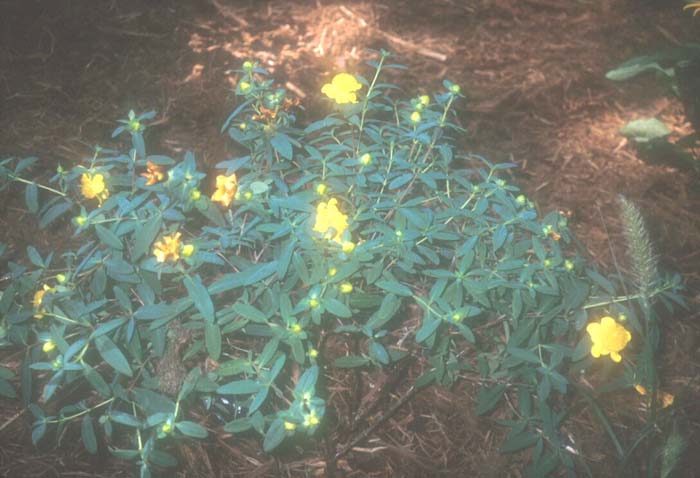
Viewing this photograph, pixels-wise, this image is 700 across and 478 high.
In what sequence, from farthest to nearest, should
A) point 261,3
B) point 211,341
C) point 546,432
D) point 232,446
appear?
1. point 261,3
2. point 232,446
3. point 546,432
4. point 211,341

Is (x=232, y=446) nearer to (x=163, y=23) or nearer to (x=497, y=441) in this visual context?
(x=497, y=441)

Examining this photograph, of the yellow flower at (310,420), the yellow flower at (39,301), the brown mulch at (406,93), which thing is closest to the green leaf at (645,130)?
the brown mulch at (406,93)

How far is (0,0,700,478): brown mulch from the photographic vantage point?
2.00 m

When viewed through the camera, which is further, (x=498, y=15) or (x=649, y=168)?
(x=498, y=15)

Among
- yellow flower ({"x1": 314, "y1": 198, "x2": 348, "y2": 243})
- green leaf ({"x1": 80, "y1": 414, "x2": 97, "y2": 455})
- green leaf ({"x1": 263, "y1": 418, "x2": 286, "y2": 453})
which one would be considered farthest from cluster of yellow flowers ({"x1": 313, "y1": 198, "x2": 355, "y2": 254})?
green leaf ({"x1": 80, "y1": 414, "x2": 97, "y2": 455})

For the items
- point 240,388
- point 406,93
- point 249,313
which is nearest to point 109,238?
point 249,313

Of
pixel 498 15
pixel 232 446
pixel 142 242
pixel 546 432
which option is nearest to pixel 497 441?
pixel 546 432

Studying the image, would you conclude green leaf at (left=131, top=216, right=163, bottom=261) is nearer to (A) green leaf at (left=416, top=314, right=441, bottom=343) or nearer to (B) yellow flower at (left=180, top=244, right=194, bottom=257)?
(B) yellow flower at (left=180, top=244, right=194, bottom=257)

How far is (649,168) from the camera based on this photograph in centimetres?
313

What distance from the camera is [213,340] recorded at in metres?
1.66

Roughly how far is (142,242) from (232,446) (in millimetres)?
849

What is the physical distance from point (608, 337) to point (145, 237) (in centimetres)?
154

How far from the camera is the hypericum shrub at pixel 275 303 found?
1.64m

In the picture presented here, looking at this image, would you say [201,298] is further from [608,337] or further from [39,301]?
[608,337]
